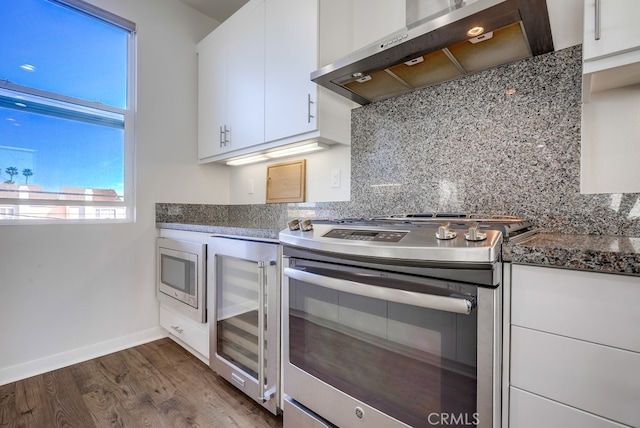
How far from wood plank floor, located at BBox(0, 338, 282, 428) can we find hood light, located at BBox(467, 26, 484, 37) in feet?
5.79

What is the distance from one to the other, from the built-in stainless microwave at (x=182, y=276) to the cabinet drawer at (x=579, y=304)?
60.5 inches

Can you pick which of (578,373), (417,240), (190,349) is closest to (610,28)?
(417,240)

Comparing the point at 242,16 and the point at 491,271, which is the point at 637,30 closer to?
the point at 491,271

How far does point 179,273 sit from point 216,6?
7.12 ft

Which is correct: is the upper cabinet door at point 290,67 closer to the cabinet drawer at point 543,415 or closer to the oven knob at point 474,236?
the oven knob at point 474,236

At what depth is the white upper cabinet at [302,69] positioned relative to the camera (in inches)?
60.0

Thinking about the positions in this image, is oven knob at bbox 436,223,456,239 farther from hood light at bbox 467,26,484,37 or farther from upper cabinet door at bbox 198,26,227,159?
upper cabinet door at bbox 198,26,227,159

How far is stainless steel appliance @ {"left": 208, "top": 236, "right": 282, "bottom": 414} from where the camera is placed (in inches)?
50.9

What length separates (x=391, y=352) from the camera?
882 millimetres

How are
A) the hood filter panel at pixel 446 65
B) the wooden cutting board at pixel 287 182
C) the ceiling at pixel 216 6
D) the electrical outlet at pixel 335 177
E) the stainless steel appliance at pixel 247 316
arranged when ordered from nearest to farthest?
the hood filter panel at pixel 446 65, the stainless steel appliance at pixel 247 316, the electrical outlet at pixel 335 177, the wooden cutting board at pixel 287 182, the ceiling at pixel 216 6

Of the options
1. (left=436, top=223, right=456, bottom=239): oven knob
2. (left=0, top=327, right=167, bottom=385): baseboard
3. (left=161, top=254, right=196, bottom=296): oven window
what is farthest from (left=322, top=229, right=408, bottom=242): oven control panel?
(left=0, top=327, right=167, bottom=385): baseboard

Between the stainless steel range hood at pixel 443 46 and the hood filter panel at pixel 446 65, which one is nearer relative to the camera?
the stainless steel range hood at pixel 443 46

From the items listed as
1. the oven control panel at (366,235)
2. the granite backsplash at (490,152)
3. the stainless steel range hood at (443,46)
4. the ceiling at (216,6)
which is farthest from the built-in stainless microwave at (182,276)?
the ceiling at (216,6)

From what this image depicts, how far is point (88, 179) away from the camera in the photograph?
78.9 inches
